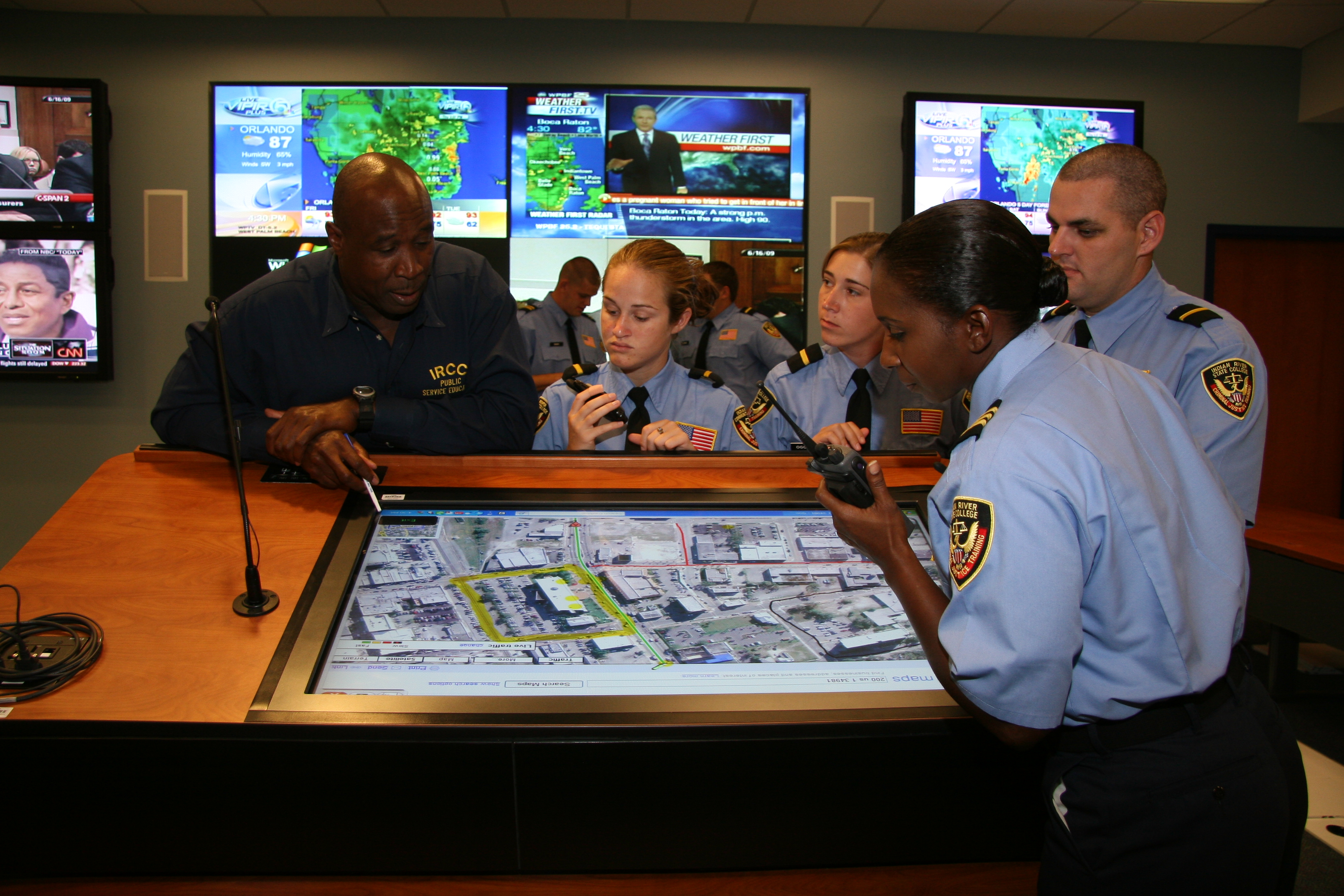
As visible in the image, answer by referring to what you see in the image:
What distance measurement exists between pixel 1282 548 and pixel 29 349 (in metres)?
5.84

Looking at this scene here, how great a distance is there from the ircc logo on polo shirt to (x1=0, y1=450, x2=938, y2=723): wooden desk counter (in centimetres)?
31

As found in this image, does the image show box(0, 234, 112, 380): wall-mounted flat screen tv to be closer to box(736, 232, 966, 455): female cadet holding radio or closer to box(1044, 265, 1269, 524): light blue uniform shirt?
box(736, 232, 966, 455): female cadet holding radio

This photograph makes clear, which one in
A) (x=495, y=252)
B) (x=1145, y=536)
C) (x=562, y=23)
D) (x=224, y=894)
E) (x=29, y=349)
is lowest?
(x=224, y=894)

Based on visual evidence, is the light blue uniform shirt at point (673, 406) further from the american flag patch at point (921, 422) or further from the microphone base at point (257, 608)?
the microphone base at point (257, 608)

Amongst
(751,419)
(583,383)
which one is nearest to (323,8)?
(583,383)

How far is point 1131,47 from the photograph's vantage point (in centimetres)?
480

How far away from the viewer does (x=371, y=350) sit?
1886mm

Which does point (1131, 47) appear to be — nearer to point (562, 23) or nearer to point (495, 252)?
point (562, 23)

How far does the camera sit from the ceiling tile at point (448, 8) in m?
4.26

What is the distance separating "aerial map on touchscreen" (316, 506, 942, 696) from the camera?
1.07 metres

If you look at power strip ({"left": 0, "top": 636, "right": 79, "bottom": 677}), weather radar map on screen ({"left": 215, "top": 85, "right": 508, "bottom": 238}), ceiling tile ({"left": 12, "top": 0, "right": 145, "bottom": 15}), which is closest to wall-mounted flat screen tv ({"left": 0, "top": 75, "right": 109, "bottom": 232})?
ceiling tile ({"left": 12, "top": 0, "right": 145, "bottom": 15})

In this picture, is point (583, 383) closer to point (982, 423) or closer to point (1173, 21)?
point (982, 423)

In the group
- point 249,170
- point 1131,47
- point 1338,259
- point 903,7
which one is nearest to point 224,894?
point 249,170

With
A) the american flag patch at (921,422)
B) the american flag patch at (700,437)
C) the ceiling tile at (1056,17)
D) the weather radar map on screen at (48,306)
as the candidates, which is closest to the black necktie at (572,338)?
the american flag patch at (700,437)
